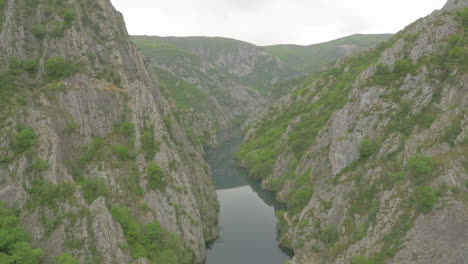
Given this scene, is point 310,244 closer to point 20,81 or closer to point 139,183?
point 139,183

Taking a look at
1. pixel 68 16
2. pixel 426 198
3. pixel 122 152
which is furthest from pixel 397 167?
pixel 68 16

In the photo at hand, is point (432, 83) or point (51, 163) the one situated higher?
point (432, 83)

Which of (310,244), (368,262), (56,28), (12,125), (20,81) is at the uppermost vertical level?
(56,28)

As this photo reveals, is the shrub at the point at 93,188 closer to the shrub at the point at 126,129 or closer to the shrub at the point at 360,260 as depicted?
the shrub at the point at 126,129

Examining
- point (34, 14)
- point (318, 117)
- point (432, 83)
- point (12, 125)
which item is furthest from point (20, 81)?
point (318, 117)

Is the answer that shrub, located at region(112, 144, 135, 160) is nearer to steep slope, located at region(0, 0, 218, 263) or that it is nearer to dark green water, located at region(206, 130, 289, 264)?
steep slope, located at region(0, 0, 218, 263)

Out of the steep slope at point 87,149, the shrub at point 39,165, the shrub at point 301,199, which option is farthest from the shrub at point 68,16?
the shrub at point 301,199

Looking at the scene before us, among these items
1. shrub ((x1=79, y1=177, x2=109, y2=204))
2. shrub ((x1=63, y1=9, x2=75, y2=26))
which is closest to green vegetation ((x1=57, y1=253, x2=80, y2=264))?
shrub ((x1=79, y1=177, x2=109, y2=204))

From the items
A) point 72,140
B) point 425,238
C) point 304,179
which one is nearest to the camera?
point 425,238
